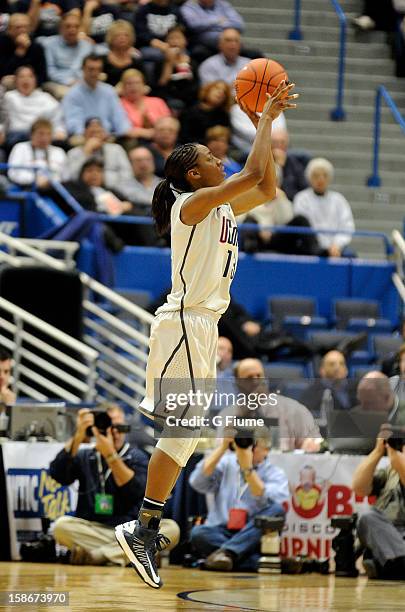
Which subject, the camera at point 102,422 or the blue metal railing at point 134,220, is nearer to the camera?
the camera at point 102,422

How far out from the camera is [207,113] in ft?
55.6

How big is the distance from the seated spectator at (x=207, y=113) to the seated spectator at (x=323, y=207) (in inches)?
47.4

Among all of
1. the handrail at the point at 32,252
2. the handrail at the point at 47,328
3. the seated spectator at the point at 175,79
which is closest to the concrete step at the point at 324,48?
Result: the seated spectator at the point at 175,79

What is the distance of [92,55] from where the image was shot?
16484mm

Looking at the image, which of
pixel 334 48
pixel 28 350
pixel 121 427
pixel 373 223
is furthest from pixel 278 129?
pixel 121 427

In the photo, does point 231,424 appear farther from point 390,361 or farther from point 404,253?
point 404,253

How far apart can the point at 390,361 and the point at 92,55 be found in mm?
5274

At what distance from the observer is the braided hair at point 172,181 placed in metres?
7.82

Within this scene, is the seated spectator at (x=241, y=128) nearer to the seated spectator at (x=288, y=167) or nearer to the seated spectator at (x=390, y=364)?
the seated spectator at (x=288, y=167)

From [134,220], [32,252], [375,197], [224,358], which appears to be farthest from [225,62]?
[224,358]

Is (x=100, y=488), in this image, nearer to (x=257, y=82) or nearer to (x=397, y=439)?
(x=397, y=439)

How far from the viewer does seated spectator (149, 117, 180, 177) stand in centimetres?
1605

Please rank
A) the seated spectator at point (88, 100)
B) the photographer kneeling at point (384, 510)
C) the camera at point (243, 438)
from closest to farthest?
the photographer kneeling at point (384, 510), the camera at point (243, 438), the seated spectator at point (88, 100)

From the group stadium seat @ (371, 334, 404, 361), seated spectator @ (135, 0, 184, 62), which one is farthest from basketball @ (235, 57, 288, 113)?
seated spectator @ (135, 0, 184, 62)
